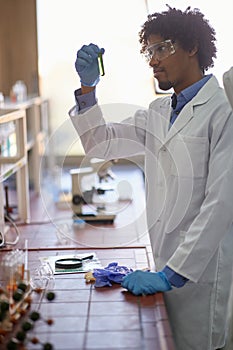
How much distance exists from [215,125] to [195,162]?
12 cm

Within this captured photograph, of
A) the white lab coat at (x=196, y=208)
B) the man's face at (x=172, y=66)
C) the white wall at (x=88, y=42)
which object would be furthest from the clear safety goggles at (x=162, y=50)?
the white wall at (x=88, y=42)

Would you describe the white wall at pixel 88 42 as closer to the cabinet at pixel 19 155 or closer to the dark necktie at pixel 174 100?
the cabinet at pixel 19 155

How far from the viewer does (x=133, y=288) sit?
186cm

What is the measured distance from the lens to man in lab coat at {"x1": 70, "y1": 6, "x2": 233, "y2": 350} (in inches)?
72.7

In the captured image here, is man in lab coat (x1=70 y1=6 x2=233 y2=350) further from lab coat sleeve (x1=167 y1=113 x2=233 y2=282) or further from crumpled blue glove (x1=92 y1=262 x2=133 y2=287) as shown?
crumpled blue glove (x1=92 y1=262 x2=133 y2=287)

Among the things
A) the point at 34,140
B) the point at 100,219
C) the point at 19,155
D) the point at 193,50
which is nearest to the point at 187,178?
the point at 193,50

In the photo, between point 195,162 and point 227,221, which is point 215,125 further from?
point 227,221

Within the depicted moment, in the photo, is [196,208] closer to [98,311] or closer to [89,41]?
[98,311]

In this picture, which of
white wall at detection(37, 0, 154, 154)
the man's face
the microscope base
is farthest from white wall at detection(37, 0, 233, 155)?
the man's face

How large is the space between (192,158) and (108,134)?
38 centimetres

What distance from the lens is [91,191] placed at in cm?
366

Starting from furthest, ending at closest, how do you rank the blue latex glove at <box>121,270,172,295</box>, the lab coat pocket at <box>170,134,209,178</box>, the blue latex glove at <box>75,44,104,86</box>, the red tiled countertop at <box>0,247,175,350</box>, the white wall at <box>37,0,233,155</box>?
the white wall at <box>37,0,233,155</box>, the blue latex glove at <box>75,44,104,86</box>, the lab coat pocket at <box>170,134,209,178</box>, the blue latex glove at <box>121,270,172,295</box>, the red tiled countertop at <box>0,247,175,350</box>

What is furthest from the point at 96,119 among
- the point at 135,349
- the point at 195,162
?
the point at 135,349

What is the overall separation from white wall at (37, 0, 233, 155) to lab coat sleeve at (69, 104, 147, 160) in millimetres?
3740
